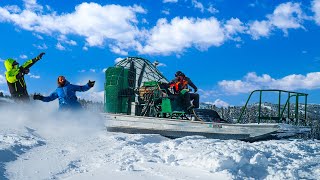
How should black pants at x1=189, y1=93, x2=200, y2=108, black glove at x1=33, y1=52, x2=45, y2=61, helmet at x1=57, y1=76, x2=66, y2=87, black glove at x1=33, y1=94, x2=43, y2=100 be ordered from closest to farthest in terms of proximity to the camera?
black glove at x1=33, y1=94, x2=43, y2=100 → helmet at x1=57, y1=76, x2=66, y2=87 → black glove at x1=33, y1=52, x2=45, y2=61 → black pants at x1=189, y1=93, x2=200, y2=108

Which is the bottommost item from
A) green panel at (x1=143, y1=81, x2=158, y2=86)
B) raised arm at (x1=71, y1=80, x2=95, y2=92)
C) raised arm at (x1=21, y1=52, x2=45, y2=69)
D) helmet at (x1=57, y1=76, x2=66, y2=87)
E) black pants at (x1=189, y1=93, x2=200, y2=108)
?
black pants at (x1=189, y1=93, x2=200, y2=108)

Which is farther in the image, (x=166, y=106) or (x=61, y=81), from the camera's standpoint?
(x=166, y=106)

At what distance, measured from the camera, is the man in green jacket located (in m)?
14.8

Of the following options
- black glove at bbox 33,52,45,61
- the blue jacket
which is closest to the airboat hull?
the blue jacket

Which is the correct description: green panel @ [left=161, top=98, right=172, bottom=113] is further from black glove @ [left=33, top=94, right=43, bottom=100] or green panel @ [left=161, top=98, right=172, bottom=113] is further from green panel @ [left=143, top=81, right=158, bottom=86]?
black glove @ [left=33, top=94, right=43, bottom=100]

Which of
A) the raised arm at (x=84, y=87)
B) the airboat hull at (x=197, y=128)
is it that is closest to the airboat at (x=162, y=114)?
the airboat hull at (x=197, y=128)

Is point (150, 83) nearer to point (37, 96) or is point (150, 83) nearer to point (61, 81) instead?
point (61, 81)

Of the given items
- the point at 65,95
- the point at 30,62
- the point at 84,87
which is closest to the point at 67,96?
the point at 65,95

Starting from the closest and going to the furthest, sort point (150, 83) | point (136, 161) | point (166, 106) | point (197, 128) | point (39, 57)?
point (136, 161)
point (197, 128)
point (166, 106)
point (39, 57)
point (150, 83)

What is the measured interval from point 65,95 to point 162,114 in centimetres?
372

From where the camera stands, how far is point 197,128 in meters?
12.8

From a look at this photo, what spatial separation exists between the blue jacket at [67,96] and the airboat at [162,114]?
1.55m

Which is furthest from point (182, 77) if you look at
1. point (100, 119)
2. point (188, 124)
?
point (100, 119)

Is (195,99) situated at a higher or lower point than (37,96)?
higher
